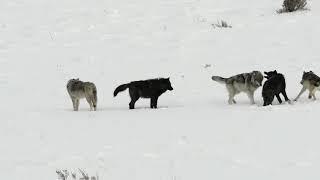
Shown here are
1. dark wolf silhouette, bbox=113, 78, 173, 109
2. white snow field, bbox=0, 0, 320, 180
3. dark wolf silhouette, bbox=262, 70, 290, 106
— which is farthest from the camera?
dark wolf silhouette, bbox=113, 78, 173, 109

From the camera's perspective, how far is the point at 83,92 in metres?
12.2

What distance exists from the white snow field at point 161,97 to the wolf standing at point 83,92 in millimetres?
228

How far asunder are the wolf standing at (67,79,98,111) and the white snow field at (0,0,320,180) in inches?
9.0

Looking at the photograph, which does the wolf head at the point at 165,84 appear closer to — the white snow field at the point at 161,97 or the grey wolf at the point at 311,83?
the white snow field at the point at 161,97

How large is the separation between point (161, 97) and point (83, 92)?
2.28 meters

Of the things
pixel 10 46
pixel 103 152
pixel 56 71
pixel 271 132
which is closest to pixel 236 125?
pixel 271 132

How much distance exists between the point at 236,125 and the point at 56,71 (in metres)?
7.60

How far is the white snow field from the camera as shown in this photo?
7.78m

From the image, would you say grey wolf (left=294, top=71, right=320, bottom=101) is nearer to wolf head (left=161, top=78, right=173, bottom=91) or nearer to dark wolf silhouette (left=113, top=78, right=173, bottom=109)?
wolf head (left=161, top=78, right=173, bottom=91)

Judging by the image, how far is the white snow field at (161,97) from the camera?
25.5 feet

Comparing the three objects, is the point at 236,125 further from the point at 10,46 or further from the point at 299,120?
the point at 10,46

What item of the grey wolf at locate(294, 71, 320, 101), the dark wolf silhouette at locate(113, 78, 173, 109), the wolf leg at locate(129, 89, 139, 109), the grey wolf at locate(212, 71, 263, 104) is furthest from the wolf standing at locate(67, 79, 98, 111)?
the grey wolf at locate(294, 71, 320, 101)

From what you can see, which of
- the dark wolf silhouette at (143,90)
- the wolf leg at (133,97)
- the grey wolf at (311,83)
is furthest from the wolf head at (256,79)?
the wolf leg at (133,97)

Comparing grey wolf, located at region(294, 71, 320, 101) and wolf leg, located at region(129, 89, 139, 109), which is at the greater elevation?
grey wolf, located at region(294, 71, 320, 101)
